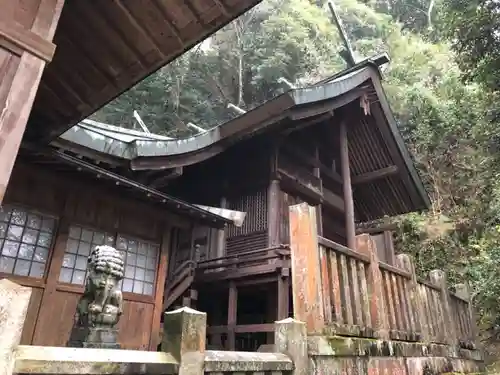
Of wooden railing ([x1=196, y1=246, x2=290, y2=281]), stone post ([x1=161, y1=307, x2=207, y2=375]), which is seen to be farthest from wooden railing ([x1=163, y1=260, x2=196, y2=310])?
stone post ([x1=161, y1=307, x2=207, y2=375])

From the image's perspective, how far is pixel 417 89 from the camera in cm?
1830

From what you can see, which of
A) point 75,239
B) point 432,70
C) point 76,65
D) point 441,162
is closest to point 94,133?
point 75,239

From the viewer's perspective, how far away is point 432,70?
22.3 meters

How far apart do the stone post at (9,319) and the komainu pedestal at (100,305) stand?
2333 mm

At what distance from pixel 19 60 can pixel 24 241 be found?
3.65m

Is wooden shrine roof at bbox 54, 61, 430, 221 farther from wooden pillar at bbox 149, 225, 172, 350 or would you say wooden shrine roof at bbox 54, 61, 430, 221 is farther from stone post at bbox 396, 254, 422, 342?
stone post at bbox 396, 254, 422, 342

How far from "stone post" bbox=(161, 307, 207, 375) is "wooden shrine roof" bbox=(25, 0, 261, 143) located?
233cm

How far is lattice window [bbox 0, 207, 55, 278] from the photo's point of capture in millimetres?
5430

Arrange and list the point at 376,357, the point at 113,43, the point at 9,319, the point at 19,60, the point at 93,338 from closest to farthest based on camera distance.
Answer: the point at 9,319 < the point at 19,60 < the point at 113,43 < the point at 93,338 < the point at 376,357

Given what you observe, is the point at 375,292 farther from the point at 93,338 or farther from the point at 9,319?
the point at 9,319

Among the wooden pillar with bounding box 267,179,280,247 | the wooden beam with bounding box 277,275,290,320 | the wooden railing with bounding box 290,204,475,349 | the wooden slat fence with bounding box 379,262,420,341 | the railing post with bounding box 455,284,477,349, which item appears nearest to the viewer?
the wooden railing with bounding box 290,204,475,349

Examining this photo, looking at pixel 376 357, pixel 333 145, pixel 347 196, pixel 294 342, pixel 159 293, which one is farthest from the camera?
pixel 333 145

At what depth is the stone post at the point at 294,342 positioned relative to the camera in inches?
135

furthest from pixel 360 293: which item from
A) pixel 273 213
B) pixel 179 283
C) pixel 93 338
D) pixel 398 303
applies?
pixel 179 283
